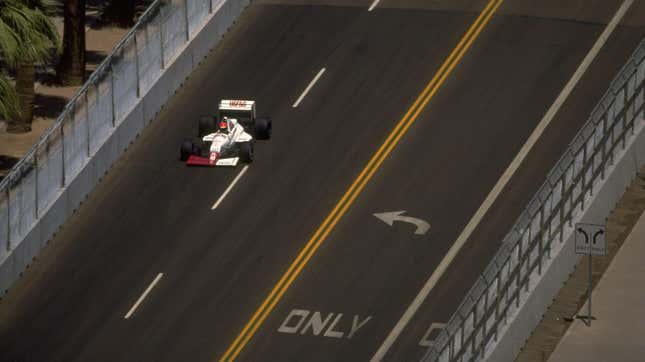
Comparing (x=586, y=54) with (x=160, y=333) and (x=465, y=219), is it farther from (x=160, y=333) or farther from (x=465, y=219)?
(x=160, y=333)

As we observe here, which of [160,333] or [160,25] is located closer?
[160,333]

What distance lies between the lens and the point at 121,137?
63.8m

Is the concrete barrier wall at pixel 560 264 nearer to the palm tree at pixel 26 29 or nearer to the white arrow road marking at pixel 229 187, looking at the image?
the white arrow road marking at pixel 229 187

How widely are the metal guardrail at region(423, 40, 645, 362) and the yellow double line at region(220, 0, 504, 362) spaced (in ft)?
19.5

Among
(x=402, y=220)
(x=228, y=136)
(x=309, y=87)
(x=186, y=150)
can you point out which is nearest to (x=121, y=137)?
(x=186, y=150)

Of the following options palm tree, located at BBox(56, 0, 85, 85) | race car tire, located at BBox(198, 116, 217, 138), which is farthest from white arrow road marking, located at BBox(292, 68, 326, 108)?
palm tree, located at BBox(56, 0, 85, 85)

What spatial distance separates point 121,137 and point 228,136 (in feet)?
10.6

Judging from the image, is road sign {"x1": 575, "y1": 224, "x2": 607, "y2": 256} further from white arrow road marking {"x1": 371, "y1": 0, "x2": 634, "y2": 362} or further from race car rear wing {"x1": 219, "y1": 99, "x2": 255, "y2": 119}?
race car rear wing {"x1": 219, "y1": 99, "x2": 255, "y2": 119}

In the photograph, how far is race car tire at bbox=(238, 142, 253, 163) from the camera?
62.2 m

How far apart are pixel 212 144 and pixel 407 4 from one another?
10.2m

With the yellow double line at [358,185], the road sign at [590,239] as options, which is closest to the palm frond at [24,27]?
the yellow double line at [358,185]

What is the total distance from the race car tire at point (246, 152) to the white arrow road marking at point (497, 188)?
706 cm

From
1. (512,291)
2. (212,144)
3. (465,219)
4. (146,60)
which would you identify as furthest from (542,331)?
(146,60)

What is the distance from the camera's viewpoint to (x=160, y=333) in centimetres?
5528
